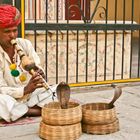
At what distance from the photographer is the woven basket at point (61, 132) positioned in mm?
3217

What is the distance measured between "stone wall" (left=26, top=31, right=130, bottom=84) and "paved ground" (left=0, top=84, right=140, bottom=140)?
18.6 inches

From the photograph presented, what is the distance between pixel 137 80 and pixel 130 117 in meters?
2.00

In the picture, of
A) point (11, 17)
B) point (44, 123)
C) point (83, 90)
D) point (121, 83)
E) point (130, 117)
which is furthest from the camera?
point (121, 83)

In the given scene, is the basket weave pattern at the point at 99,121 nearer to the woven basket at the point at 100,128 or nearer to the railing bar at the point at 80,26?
the woven basket at the point at 100,128

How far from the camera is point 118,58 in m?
6.14

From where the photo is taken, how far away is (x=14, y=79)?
390 cm

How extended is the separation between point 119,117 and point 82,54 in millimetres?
1984

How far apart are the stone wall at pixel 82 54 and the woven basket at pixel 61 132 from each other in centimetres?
222

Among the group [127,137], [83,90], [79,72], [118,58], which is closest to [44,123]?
[127,137]

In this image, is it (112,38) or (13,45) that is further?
(112,38)

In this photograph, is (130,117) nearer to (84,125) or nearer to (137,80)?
(84,125)

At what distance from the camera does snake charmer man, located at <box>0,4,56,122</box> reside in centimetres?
368

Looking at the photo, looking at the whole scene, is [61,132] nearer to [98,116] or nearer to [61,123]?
[61,123]

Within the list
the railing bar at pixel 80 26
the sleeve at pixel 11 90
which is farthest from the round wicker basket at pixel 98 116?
the railing bar at pixel 80 26
